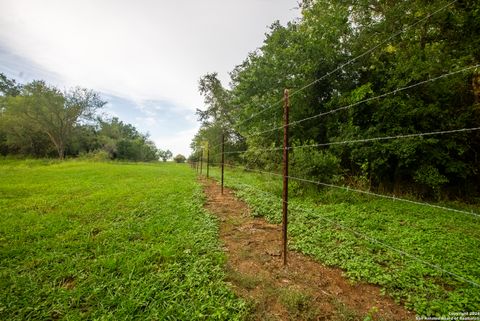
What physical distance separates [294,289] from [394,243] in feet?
7.55

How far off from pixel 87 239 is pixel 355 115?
8.67 metres

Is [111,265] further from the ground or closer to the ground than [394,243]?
closer to the ground

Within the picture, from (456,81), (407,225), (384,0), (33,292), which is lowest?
(33,292)

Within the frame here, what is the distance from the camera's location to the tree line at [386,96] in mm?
7059

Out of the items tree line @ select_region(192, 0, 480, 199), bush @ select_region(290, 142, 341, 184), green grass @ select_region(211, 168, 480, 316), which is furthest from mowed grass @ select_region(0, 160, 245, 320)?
tree line @ select_region(192, 0, 480, 199)

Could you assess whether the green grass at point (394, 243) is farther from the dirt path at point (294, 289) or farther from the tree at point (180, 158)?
the tree at point (180, 158)

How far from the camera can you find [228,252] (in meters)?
3.42

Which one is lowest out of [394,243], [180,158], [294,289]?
[294,289]

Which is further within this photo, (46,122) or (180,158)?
(180,158)

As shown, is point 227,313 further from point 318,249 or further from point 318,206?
point 318,206

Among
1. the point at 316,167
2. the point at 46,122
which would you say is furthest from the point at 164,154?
the point at 316,167

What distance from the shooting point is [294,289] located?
101 inches

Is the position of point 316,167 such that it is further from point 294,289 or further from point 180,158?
point 180,158

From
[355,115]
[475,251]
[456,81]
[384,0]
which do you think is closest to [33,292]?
[475,251]
